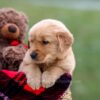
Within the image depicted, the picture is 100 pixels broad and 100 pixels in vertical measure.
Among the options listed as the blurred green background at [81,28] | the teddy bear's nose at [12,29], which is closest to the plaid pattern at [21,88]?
the teddy bear's nose at [12,29]

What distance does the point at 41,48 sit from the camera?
9.73 ft

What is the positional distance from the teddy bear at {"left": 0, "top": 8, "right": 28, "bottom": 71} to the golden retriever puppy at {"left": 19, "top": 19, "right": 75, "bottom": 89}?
0.10 metres

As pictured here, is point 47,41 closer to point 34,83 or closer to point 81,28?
point 34,83

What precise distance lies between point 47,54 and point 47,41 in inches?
2.4

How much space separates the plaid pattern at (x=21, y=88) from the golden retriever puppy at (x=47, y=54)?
3cm

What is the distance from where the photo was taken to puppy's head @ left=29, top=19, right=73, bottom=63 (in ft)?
9.70

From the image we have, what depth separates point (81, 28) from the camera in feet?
23.7

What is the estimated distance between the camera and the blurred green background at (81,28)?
6.03 meters

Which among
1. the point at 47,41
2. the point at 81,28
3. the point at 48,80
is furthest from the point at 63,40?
the point at 81,28

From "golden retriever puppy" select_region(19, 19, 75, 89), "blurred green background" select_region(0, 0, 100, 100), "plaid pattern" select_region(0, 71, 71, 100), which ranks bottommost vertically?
"blurred green background" select_region(0, 0, 100, 100)

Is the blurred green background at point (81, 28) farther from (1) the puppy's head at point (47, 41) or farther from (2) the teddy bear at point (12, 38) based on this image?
(1) the puppy's head at point (47, 41)

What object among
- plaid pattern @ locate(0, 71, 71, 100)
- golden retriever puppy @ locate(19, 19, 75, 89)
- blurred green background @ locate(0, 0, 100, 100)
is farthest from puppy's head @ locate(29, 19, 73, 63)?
blurred green background @ locate(0, 0, 100, 100)

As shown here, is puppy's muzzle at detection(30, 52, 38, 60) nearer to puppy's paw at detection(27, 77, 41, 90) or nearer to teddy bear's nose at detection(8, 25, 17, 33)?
puppy's paw at detection(27, 77, 41, 90)

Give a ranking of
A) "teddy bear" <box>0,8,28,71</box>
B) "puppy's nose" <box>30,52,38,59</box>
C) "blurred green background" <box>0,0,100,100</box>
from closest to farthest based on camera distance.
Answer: "puppy's nose" <box>30,52,38,59</box> < "teddy bear" <box>0,8,28,71</box> < "blurred green background" <box>0,0,100,100</box>
